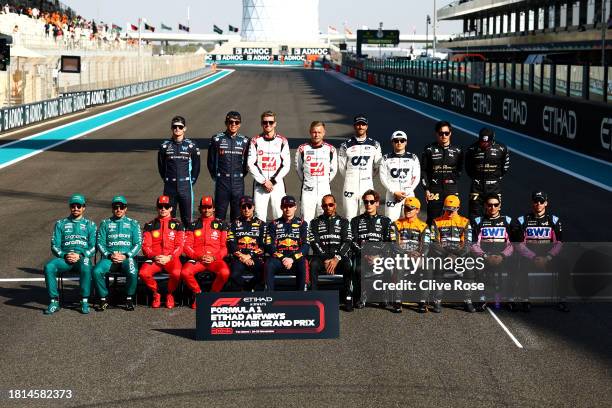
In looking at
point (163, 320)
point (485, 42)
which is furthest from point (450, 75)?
point (485, 42)

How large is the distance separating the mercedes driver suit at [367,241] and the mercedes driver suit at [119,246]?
2641 millimetres

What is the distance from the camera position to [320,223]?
12305 millimetres

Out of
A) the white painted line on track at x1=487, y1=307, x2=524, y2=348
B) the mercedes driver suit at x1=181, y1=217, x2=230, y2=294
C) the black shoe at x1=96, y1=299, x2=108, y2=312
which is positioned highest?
the mercedes driver suit at x1=181, y1=217, x2=230, y2=294

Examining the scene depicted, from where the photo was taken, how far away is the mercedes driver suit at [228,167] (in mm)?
14625

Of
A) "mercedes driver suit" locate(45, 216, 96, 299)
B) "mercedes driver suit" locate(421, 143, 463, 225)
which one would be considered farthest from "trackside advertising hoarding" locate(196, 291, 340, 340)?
"mercedes driver suit" locate(421, 143, 463, 225)

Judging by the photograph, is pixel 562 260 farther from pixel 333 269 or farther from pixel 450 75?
pixel 450 75

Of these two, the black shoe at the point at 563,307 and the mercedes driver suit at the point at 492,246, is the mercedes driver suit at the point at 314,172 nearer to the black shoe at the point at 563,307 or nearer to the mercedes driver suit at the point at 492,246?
the mercedes driver suit at the point at 492,246

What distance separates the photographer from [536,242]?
11641 mm

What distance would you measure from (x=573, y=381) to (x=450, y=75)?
4289cm

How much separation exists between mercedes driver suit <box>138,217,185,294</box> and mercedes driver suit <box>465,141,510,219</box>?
4.89 metres

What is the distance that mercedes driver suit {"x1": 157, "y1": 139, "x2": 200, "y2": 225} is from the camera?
14.7 meters

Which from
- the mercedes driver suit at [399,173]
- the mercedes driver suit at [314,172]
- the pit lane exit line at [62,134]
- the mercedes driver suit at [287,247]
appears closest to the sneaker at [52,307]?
the mercedes driver suit at [287,247]

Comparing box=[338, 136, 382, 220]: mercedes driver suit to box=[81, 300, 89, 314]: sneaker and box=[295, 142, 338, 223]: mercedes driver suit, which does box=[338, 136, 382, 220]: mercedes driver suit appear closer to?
box=[295, 142, 338, 223]: mercedes driver suit

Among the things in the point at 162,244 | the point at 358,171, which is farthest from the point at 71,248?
the point at 358,171
